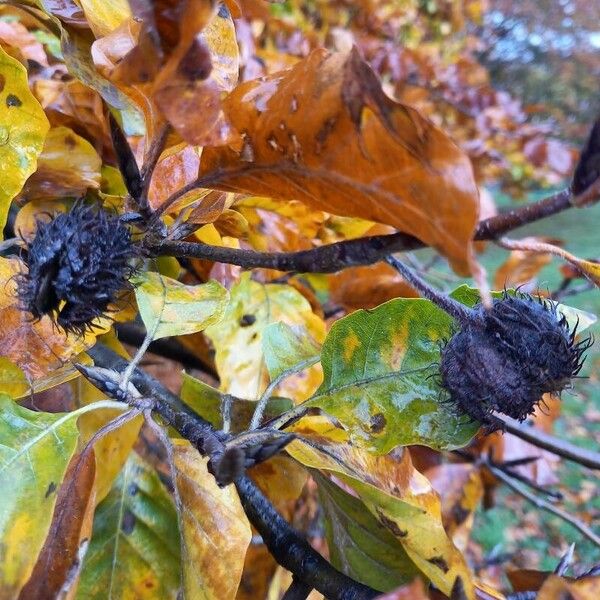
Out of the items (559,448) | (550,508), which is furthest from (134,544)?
(550,508)

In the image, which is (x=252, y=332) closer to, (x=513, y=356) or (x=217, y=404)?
(x=217, y=404)

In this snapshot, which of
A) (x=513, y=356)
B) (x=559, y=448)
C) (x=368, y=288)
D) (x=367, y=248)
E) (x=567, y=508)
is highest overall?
(x=367, y=248)

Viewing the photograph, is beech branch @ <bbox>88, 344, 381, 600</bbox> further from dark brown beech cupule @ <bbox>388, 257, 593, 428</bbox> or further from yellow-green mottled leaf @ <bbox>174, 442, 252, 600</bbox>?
dark brown beech cupule @ <bbox>388, 257, 593, 428</bbox>

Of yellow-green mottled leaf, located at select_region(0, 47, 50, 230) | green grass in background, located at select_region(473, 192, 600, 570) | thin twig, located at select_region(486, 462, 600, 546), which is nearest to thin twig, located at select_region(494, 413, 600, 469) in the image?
thin twig, located at select_region(486, 462, 600, 546)

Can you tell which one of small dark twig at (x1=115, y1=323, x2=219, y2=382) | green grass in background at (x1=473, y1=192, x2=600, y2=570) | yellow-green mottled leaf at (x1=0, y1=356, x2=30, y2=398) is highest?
yellow-green mottled leaf at (x1=0, y1=356, x2=30, y2=398)

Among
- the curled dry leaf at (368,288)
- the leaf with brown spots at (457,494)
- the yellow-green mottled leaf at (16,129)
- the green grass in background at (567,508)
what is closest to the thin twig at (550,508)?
the leaf with brown spots at (457,494)

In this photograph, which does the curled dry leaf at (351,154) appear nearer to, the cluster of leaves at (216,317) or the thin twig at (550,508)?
the cluster of leaves at (216,317)

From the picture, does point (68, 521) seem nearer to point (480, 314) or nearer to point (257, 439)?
point (257, 439)
